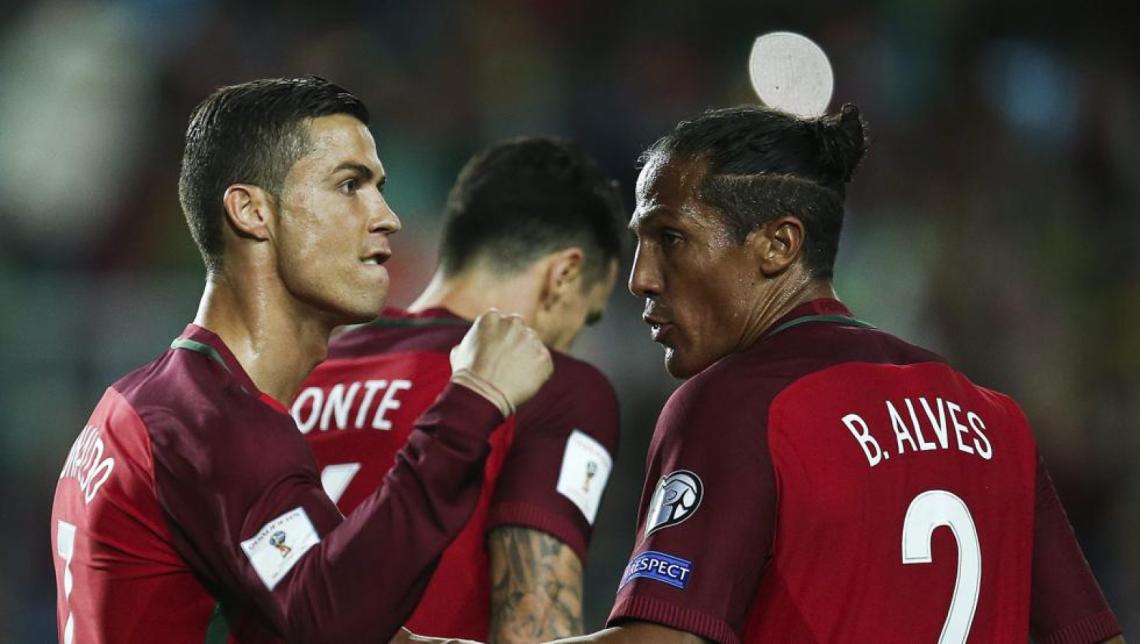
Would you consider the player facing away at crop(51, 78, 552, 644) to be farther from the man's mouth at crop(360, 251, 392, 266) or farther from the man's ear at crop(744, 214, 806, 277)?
the man's ear at crop(744, 214, 806, 277)

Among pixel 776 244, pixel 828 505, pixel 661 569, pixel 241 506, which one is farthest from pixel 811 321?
pixel 241 506

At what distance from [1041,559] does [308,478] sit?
61.8 inches

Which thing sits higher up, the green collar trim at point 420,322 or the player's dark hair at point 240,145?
the player's dark hair at point 240,145

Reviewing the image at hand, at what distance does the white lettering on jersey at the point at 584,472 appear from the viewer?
3791 millimetres

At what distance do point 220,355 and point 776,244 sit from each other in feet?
3.84

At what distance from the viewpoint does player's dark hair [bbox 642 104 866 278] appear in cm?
298

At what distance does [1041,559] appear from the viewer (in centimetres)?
309

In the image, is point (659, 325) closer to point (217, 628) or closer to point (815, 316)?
point (815, 316)

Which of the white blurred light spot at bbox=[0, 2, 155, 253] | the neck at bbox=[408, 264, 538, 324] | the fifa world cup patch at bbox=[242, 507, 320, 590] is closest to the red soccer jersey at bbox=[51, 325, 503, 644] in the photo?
the fifa world cup patch at bbox=[242, 507, 320, 590]

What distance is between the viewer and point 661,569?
269cm

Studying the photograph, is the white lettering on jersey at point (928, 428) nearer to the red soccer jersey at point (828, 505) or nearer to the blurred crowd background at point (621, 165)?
the red soccer jersey at point (828, 505)

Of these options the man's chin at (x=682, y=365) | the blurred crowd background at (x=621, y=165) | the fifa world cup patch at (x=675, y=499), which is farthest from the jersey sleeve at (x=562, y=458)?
the blurred crowd background at (x=621, y=165)

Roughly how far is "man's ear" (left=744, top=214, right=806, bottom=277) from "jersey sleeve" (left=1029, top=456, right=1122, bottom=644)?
0.71 metres

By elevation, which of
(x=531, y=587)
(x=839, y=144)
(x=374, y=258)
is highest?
(x=839, y=144)
